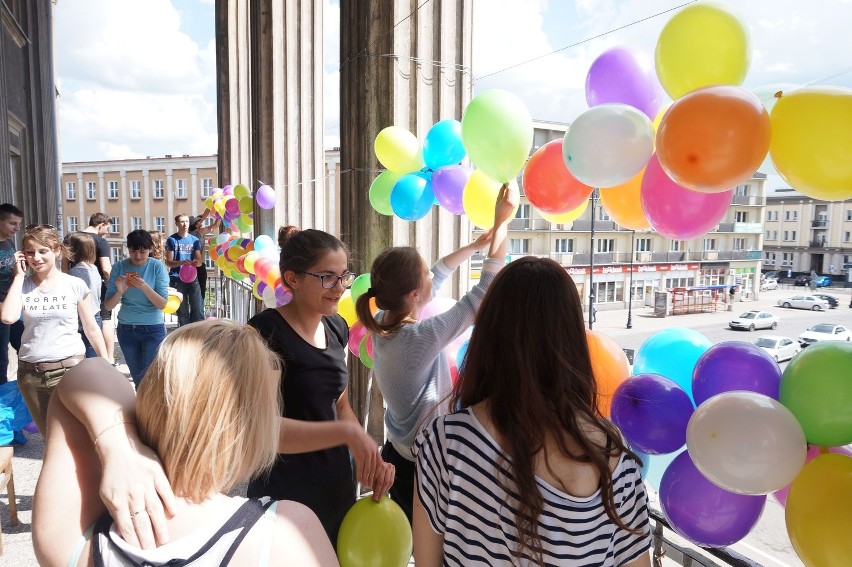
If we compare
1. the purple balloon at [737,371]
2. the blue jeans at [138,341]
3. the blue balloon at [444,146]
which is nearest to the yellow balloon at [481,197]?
the blue balloon at [444,146]

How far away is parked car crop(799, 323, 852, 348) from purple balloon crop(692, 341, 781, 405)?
0.10m

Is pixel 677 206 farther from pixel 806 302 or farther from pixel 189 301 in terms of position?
pixel 189 301

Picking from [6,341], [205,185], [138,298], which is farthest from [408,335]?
[205,185]

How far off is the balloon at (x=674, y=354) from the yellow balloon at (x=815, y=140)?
529mm

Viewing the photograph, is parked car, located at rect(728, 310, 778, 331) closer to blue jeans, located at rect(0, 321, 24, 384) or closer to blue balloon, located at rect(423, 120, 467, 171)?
blue balloon, located at rect(423, 120, 467, 171)

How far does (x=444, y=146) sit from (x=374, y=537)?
150 cm

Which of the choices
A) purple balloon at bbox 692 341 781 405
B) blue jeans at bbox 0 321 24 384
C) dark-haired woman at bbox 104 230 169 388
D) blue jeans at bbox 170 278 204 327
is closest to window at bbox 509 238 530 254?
purple balloon at bbox 692 341 781 405

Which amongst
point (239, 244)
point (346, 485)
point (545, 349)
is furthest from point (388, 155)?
point (239, 244)

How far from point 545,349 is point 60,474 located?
0.87 meters

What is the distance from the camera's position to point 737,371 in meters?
1.40

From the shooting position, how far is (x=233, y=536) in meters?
0.92

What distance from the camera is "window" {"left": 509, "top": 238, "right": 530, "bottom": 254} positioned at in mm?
2154

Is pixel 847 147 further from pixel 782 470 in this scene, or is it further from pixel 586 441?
pixel 586 441

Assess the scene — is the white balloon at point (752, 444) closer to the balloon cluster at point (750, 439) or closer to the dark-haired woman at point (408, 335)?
the balloon cluster at point (750, 439)
